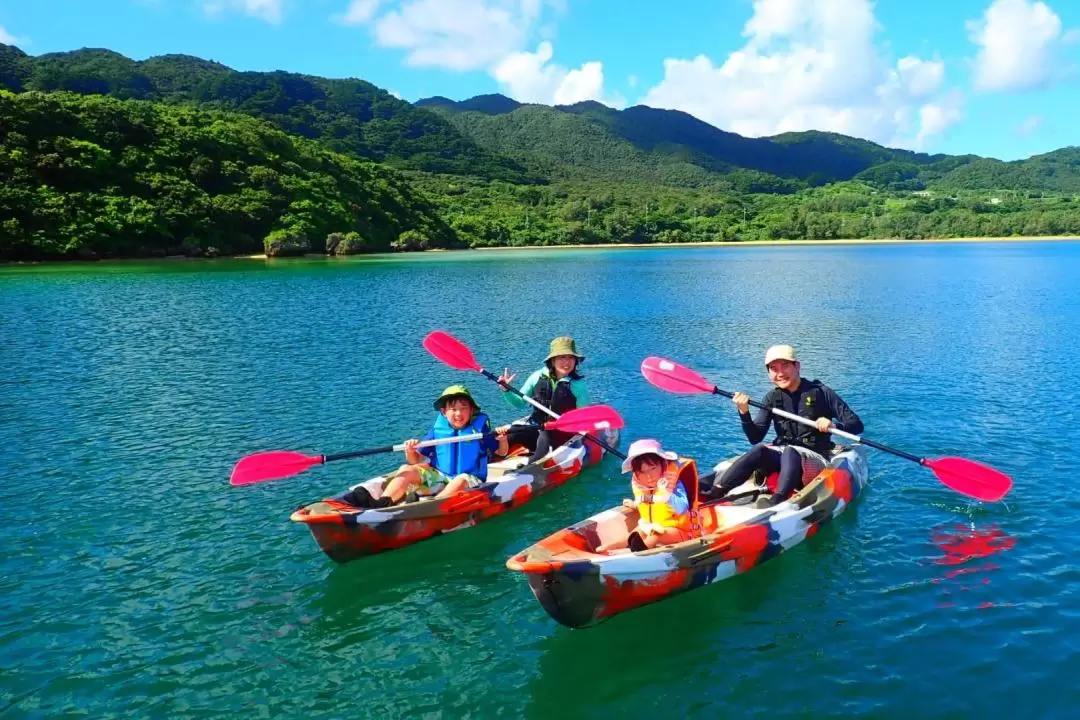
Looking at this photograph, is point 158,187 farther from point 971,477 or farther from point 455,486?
point 971,477

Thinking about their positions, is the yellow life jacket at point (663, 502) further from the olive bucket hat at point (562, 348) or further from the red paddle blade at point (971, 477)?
the olive bucket hat at point (562, 348)

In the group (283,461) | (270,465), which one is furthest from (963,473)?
(270,465)

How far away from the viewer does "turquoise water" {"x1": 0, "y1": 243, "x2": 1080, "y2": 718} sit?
6270mm

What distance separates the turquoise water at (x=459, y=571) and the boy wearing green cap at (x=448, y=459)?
669 mm

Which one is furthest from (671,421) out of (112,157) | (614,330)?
(112,157)

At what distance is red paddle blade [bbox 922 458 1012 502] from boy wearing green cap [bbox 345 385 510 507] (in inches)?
224

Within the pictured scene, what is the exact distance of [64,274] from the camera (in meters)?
48.9

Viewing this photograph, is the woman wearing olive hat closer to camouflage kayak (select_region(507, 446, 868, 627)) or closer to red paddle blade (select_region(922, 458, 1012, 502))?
camouflage kayak (select_region(507, 446, 868, 627))

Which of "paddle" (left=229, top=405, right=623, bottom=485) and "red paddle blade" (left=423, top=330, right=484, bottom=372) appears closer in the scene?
"paddle" (left=229, top=405, right=623, bottom=485)

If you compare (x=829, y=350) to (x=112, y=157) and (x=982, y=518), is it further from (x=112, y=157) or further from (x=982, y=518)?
(x=112, y=157)

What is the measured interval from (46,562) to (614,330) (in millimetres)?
21401

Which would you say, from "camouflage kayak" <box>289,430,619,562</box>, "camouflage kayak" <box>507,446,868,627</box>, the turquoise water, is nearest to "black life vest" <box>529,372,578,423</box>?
"camouflage kayak" <box>289,430,619,562</box>

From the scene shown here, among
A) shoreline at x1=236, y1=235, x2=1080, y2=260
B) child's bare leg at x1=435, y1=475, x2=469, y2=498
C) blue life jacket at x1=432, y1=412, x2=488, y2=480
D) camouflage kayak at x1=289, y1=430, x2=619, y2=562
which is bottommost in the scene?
camouflage kayak at x1=289, y1=430, x2=619, y2=562

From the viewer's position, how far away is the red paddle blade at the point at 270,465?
8.82 meters
